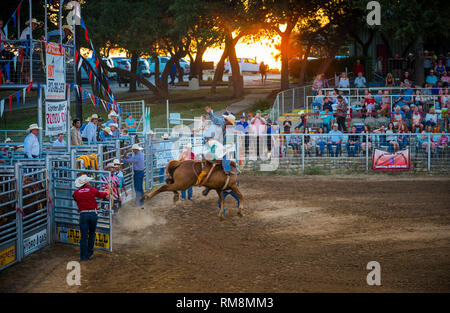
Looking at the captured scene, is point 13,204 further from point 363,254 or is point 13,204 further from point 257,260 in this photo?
point 363,254

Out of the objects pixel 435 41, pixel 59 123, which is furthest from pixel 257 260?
pixel 435 41

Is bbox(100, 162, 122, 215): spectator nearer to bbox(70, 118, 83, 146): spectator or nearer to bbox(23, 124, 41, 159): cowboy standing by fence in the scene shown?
bbox(23, 124, 41, 159): cowboy standing by fence

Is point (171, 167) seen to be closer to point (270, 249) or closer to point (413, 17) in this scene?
point (270, 249)

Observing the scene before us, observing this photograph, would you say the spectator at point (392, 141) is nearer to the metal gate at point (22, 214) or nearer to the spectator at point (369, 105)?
the spectator at point (369, 105)

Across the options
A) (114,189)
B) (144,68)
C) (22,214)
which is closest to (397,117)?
(114,189)

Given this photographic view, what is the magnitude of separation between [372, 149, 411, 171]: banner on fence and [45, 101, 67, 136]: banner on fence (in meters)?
12.0

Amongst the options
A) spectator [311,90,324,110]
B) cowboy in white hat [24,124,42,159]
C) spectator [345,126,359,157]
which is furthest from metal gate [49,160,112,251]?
spectator [311,90,324,110]

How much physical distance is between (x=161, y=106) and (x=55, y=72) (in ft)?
74.5

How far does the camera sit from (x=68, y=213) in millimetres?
11836

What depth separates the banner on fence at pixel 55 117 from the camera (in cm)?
1320

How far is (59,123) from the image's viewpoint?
1376cm

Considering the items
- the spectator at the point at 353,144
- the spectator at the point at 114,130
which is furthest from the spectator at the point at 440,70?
the spectator at the point at 114,130
